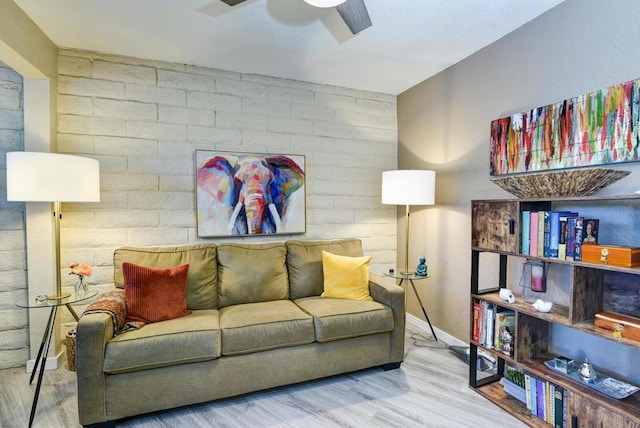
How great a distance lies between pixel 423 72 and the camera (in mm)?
3057

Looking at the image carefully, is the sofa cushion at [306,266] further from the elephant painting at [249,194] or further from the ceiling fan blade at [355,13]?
the ceiling fan blade at [355,13]

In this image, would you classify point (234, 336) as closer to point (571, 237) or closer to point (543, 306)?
point (543, 306)

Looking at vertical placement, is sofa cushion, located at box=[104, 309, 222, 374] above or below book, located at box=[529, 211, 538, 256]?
below

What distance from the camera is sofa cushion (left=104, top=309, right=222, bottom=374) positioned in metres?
1.85

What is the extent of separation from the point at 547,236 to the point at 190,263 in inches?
95.7

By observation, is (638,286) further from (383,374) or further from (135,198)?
(135,198)

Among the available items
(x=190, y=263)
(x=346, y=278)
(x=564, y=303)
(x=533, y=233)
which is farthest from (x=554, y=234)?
(x=190, y=263)

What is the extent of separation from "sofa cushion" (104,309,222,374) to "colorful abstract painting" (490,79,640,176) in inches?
91.2

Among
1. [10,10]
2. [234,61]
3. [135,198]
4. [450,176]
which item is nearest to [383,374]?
[450,176]

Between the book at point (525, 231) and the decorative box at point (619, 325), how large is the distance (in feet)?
1.49

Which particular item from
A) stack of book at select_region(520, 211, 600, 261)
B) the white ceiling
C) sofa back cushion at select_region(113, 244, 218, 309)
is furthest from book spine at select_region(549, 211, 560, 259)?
sofa back cushion at select_region(113, 244, 218, 309)

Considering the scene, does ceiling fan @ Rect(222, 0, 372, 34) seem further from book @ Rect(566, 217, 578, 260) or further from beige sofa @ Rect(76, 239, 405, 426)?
beige sofa @ Rect(76, 239, 405, 426)

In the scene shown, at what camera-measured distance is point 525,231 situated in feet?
6.36

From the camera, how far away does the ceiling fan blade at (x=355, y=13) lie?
5.41 feet
